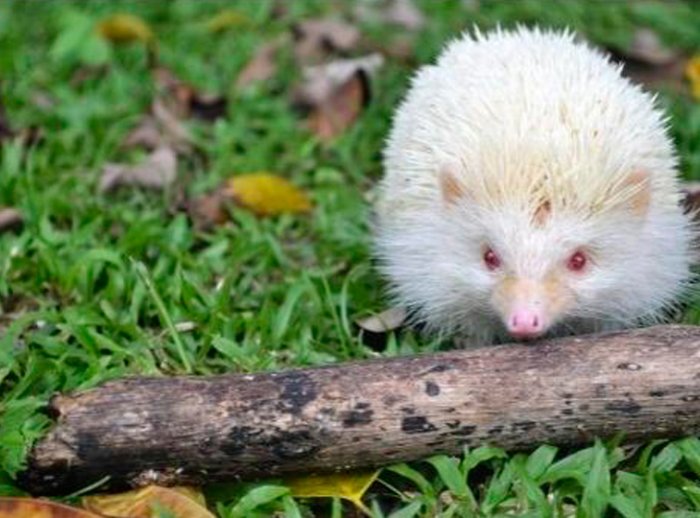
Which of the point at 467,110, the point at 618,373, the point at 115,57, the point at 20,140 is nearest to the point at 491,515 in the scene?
the point at 618,373

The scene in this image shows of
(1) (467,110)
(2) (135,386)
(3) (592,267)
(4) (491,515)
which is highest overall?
(1) (467,110)

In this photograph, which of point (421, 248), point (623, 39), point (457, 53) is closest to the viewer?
point (421, 248)

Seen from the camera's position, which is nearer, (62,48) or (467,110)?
(467,110)

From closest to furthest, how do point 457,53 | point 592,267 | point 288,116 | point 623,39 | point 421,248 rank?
point 592,267
point 421,248
point 457,53
point 288,116
point 623,39

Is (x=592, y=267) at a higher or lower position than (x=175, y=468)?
higher

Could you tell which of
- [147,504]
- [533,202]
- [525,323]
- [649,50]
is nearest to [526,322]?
[525,323]

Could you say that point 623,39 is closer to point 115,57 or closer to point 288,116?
point 288,116

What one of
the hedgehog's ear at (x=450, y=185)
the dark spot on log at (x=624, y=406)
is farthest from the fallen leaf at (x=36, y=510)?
the hedgehog's ear at (x=450, y=185)

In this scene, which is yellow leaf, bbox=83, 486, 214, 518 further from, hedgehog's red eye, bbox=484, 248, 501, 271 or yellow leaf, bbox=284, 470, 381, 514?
hedgehog's red eye, bbox=484, 248, 501, 271
